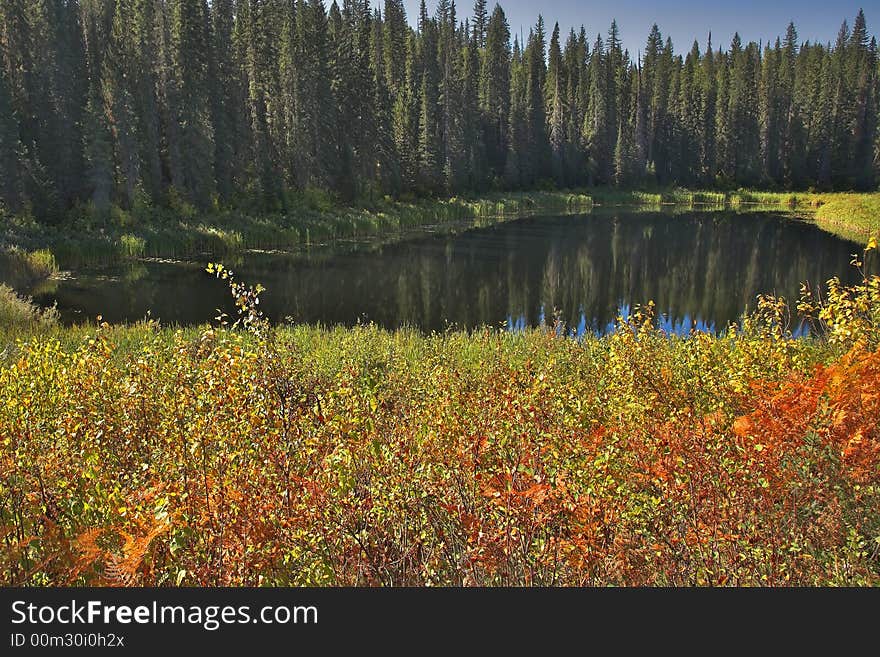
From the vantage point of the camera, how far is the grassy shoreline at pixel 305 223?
114ft

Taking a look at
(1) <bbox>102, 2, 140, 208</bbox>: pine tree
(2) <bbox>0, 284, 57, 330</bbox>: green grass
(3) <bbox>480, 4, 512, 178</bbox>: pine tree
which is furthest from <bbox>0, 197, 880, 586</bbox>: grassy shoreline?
(3) <bbox>480, 4, 512, 178</bbox>: pine tree

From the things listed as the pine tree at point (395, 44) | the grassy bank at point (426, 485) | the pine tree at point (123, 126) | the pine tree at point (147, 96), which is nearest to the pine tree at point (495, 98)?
the pine tree at point (395, 44)

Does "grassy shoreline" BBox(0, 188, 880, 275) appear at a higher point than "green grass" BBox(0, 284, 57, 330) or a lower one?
higher

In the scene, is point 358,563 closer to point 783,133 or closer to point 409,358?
point 409,358

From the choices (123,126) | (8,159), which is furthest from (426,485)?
(123,126)

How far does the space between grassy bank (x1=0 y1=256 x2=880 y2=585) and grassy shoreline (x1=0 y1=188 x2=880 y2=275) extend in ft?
93.3

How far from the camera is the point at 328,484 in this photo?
5.96 meters

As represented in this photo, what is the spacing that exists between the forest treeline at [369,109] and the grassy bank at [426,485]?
36580 mm

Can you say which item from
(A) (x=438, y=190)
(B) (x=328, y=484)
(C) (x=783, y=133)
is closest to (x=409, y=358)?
(B) (x=328, y=484)

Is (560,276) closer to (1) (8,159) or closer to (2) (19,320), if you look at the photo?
(2) (19,320)

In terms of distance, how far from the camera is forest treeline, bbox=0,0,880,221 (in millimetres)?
45156

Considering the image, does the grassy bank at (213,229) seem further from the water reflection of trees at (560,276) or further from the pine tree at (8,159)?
the water reflection of trees at (560,276)

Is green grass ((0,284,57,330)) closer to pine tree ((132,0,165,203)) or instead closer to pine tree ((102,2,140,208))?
pine tree ((102,2,140,208))

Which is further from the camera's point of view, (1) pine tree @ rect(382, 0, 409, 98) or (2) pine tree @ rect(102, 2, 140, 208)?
(1) pine tree @ rect(382, 0, 409, 98)
